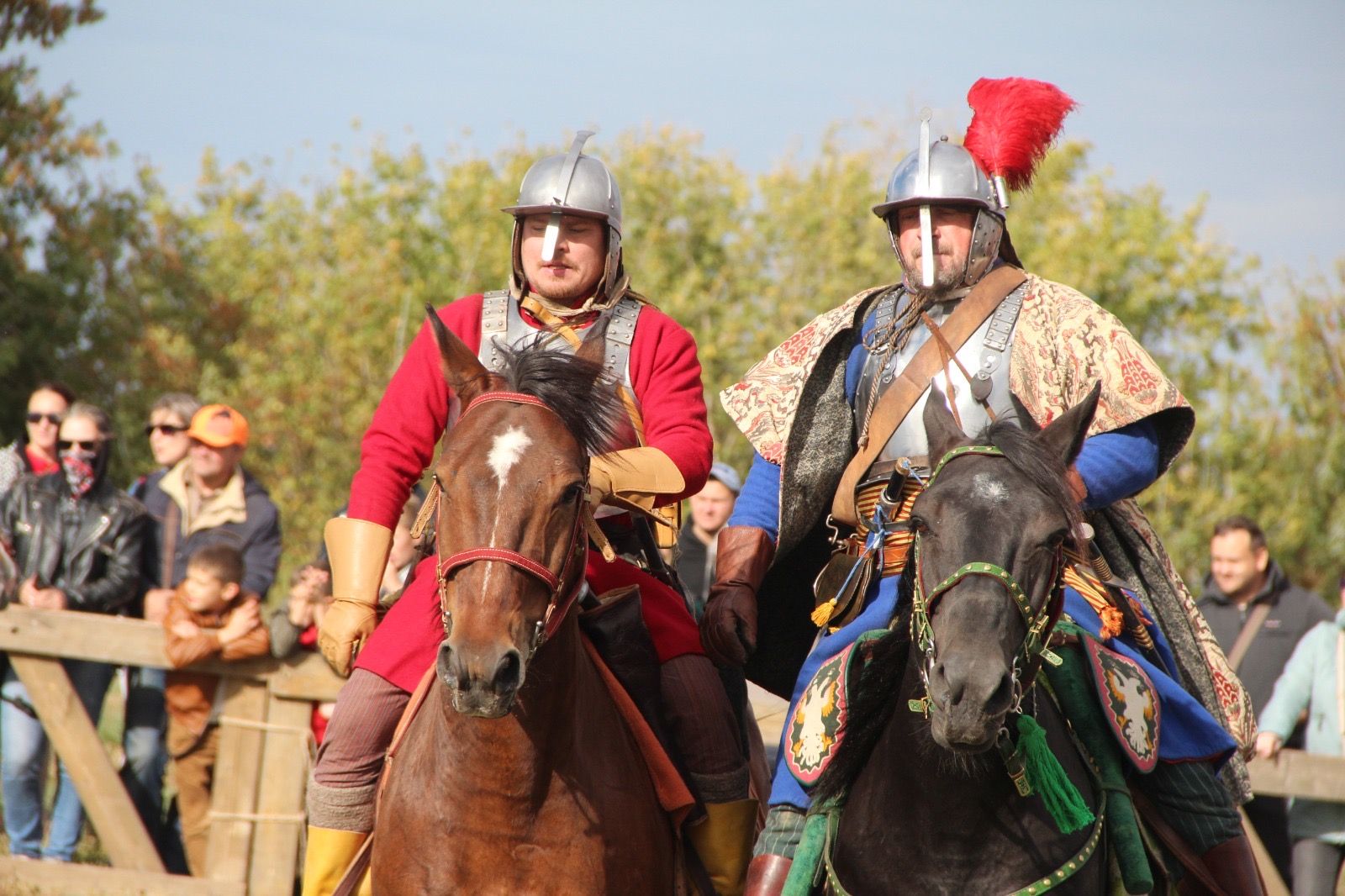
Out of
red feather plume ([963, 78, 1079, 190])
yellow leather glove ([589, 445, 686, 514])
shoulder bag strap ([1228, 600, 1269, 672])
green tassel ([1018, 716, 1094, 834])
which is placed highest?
red feather plume ([963, 78, 1079, 190])

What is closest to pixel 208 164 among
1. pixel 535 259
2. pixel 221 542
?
pixel 221 542

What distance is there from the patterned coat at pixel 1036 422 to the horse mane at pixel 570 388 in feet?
3.88

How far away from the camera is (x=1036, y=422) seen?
15.6 ft

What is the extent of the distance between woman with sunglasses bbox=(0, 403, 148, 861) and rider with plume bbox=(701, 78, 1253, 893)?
13.5 feet

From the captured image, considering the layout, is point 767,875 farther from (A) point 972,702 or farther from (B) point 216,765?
(B) point 216,765

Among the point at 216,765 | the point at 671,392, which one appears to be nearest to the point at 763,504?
the point at 671,392

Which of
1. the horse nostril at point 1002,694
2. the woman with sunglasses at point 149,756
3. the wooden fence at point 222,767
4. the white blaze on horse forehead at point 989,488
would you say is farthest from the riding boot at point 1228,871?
the woman with sunglasses at point 149,756

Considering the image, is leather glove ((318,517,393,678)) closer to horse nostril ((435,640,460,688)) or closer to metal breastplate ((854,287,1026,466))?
horse nostril ((435,640,460,688))

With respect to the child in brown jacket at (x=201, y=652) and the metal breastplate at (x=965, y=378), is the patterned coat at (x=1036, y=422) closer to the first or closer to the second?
the metal breastplate at (x=965, y=378)

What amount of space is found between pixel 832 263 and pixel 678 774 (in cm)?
2711

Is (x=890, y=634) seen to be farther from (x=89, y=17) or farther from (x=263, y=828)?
(x=89, y=17)

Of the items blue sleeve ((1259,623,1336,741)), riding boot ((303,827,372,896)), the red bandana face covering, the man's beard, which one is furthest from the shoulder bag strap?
the red bandana face covering

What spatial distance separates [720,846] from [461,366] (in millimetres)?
1770

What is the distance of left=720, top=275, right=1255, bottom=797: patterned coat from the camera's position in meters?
4.76
